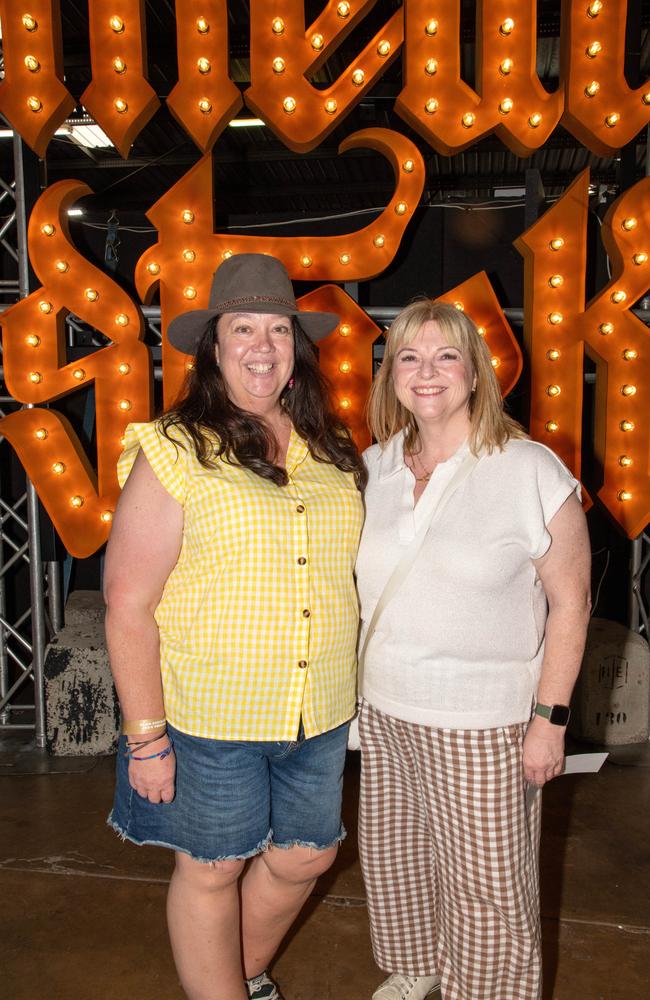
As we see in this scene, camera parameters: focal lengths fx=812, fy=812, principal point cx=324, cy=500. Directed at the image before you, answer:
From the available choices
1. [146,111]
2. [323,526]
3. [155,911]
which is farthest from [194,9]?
[155,911]

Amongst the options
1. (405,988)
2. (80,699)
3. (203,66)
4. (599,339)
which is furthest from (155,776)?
(203,66)

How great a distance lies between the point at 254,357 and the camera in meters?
2.14

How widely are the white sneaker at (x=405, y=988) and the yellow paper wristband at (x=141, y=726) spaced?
47.0 inches

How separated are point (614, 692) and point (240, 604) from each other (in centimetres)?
316

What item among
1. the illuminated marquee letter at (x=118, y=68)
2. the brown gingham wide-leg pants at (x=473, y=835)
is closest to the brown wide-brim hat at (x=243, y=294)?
the brown gingham wide-leg pants at (x=473, y=835)

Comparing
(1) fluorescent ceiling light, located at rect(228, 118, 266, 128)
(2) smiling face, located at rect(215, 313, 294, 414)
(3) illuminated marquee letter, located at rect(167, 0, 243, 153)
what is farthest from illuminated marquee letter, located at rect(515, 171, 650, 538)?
(1) fluorescent ceiling light, located at rect(228, 118, 266, 128)

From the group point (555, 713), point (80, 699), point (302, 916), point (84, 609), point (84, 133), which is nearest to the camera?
point (555, 713)

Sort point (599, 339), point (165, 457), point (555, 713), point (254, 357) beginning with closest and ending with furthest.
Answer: point (165, 457) < point (555, 713) < point (254, 357) < point (599, 339)

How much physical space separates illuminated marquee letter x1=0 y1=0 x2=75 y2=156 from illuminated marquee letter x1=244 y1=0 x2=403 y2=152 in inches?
38.8

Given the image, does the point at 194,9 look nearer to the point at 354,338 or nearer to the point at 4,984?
the point at 354,338

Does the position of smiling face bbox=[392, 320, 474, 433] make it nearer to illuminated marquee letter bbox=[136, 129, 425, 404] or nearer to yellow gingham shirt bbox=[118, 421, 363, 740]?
yellow gingham shirt bbox=[118, 421, 363, 740]

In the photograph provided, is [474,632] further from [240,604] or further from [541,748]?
[240,604]

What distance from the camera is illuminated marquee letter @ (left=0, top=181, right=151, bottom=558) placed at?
409 cm

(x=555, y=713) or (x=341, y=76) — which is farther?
(x=341, y=76)
